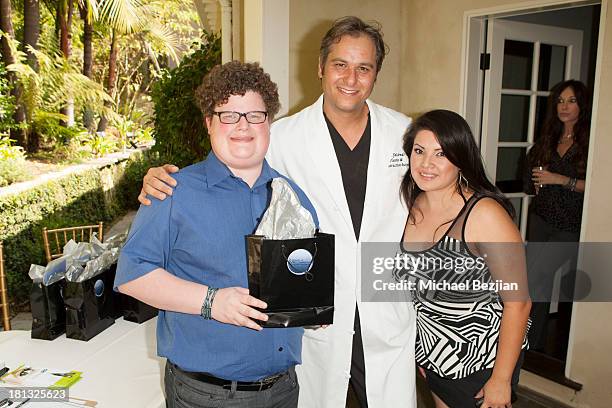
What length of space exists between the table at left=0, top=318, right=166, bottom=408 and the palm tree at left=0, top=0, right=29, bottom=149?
15.7ft

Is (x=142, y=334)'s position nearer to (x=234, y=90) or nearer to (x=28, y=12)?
(x=234, y=90)

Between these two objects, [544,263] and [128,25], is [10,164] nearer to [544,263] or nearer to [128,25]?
[128,25]

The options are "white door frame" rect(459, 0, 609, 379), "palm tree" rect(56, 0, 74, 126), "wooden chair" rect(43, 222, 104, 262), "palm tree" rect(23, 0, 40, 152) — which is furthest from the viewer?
"palm tree" rect(56, 0, 74, 126)

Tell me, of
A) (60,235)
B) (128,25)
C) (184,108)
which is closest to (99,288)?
(184,108)

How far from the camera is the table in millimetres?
1548

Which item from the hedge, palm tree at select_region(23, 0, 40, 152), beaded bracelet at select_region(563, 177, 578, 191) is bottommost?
the hedge

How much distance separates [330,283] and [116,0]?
714 centimetres

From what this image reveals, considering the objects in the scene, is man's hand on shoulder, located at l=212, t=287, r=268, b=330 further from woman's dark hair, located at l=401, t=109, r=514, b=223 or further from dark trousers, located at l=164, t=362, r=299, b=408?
woman's dark hair, located at l=401, t=109, r=514, b=223

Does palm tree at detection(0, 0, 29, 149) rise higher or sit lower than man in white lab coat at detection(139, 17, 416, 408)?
higher

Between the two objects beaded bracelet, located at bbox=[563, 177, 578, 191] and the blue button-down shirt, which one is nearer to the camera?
the blue button-down shirt

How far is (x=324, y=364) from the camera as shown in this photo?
1.74 m

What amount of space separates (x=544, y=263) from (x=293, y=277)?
2674 mm

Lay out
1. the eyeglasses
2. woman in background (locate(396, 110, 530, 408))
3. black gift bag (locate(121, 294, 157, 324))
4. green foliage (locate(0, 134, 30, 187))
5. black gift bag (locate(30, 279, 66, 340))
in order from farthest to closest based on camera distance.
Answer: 1. green foliage (locate(0, 134, 30, 187))
2. black gift bag (locate(121, 294, 157, 324))
3. black gift bag (locate(30, 279, 66, 340))
4. woman in background (locate(396, 110, 530, 408))
5. the eyeglasses

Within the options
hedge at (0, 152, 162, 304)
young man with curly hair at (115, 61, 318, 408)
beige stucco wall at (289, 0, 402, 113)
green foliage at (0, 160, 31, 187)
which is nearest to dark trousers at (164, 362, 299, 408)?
young man with curly hair at (115, 61, 318, 408)
